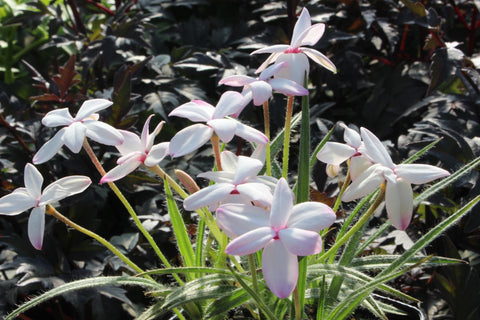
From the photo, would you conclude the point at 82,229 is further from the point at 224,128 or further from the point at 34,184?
the point at 224,128

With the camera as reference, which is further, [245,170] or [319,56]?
[319,56]

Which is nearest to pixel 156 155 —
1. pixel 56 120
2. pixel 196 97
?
pixel 56 120

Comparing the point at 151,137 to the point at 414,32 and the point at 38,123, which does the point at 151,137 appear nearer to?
the point at 38,123

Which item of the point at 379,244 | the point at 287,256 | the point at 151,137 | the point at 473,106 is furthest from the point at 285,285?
the point at 473,106

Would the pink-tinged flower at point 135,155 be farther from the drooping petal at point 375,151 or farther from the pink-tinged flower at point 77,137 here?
→ the drooping petal at point 375,151

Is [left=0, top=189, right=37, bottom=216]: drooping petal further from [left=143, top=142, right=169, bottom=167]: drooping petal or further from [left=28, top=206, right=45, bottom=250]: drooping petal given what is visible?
[left=143, top=142, right=169, bottom=167]: drooping petal

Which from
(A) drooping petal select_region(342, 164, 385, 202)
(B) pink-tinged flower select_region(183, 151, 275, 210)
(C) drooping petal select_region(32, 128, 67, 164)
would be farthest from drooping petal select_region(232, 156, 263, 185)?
(C) drooping petal select_region(32, 128, 67, 164)
